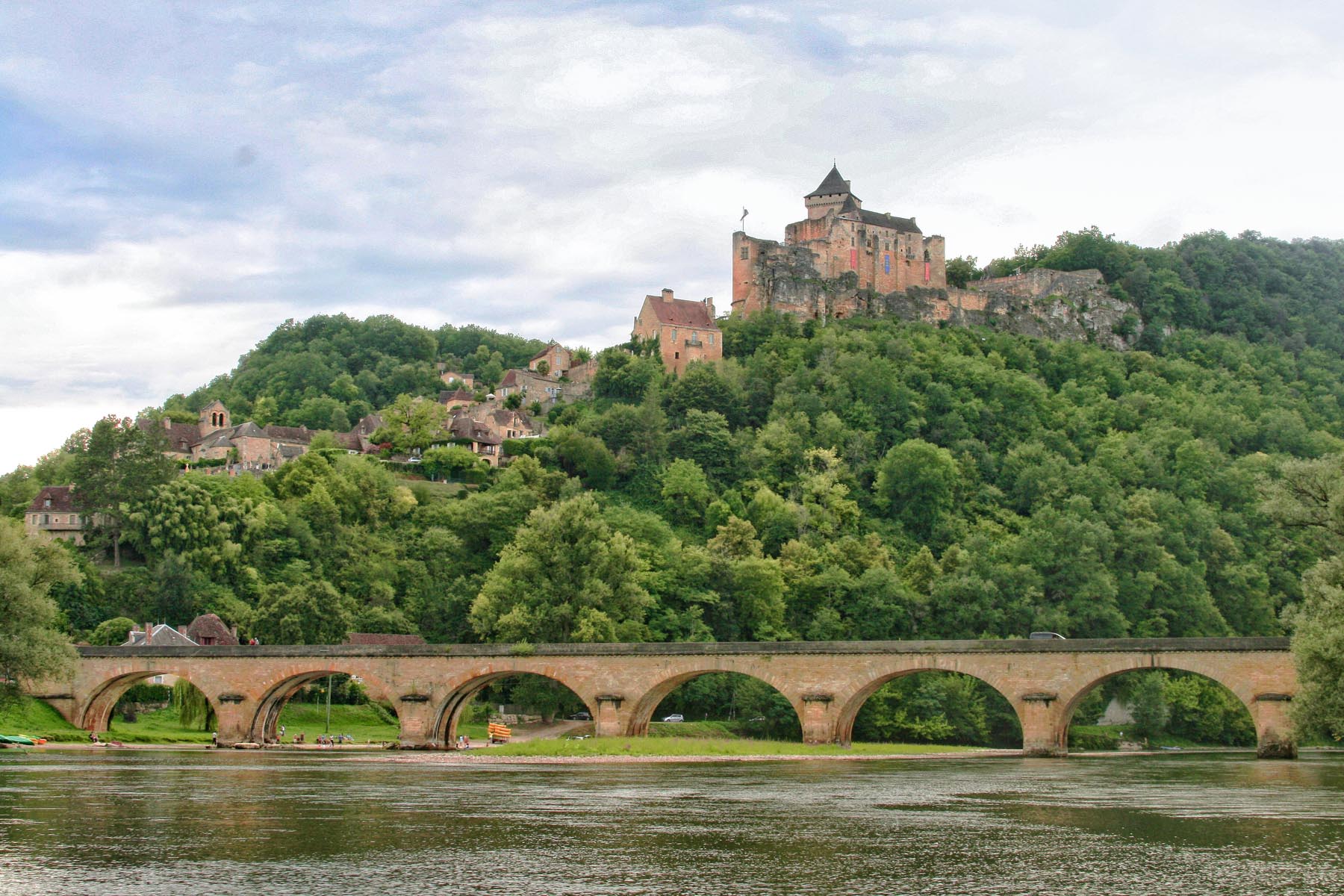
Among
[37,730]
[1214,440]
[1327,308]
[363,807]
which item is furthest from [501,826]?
[1327,308]

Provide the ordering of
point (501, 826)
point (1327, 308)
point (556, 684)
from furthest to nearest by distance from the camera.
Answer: point (1327, 308) → point (556, 684) → point (501, 826)

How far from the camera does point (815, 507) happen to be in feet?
274

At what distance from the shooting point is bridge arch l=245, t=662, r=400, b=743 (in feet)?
169

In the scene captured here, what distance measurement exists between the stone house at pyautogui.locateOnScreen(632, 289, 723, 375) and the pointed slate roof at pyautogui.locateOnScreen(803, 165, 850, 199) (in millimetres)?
17011

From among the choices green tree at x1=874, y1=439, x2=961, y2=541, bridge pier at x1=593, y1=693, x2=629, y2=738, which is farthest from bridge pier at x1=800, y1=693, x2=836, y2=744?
green tree at x1=874, y1=439, x2=961, y2=541

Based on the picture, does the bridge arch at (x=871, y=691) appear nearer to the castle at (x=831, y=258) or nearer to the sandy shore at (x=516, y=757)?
the sandy shore at (x=516, y=757)

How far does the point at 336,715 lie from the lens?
62.6 m

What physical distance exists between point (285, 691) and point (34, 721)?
8559mm

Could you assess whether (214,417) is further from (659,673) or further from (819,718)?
(819,718)

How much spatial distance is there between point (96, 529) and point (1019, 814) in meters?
63.0

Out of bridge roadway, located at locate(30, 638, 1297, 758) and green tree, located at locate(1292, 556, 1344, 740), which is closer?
green tree, located at locate(1292, 556, 1344, 740)

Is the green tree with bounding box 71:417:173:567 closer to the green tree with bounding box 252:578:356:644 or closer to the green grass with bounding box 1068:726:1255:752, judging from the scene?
the green tree with bounding box 252:578:356:644

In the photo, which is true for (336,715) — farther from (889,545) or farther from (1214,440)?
(1214,440)

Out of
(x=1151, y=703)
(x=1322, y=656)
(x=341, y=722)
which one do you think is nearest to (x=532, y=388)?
(x=341, y=722)
